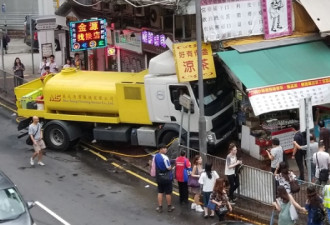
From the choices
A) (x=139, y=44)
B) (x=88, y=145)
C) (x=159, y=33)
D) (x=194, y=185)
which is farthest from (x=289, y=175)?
(x=139, y=44)

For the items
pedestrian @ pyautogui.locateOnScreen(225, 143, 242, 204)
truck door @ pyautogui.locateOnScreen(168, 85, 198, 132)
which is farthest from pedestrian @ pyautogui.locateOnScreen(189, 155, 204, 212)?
truck door @ pyautogui.locateOnScreen(168, 85, 198, 132)

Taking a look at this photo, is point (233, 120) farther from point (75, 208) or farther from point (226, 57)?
point (75, 208)

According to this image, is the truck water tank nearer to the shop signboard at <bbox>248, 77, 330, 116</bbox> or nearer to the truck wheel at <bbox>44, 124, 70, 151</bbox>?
the truck wheel at <bbox>44, 124, 70, 151</bbox>

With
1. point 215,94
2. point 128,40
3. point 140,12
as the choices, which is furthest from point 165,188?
point 128,40

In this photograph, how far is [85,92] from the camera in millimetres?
21781

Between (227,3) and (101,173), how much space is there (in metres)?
6.73

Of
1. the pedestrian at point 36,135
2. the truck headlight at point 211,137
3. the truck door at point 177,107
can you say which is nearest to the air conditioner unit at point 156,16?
the truck door at point 177,107

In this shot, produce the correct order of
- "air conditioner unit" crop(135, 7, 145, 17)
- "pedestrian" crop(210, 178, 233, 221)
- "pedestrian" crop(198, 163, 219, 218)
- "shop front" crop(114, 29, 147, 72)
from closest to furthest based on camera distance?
"pedestrian" crop(210, 178, 233, 221), "pedestrian" crop(198, 163, 219, 218), "air conditioner unit" crop(135, 7, 145, 17), "shop front" crop(114, 29, 147, 72)

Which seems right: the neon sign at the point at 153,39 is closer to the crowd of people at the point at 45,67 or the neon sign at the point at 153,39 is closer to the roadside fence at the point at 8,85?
the crowd of people at the point at 45,67

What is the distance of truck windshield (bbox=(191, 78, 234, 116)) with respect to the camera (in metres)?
20.5

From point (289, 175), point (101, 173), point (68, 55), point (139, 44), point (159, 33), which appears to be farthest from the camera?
point (68, 55)

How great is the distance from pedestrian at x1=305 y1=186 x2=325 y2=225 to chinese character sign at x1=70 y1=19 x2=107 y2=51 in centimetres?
1388

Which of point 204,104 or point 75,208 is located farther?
point 204,104

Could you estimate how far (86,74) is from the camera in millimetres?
23344
